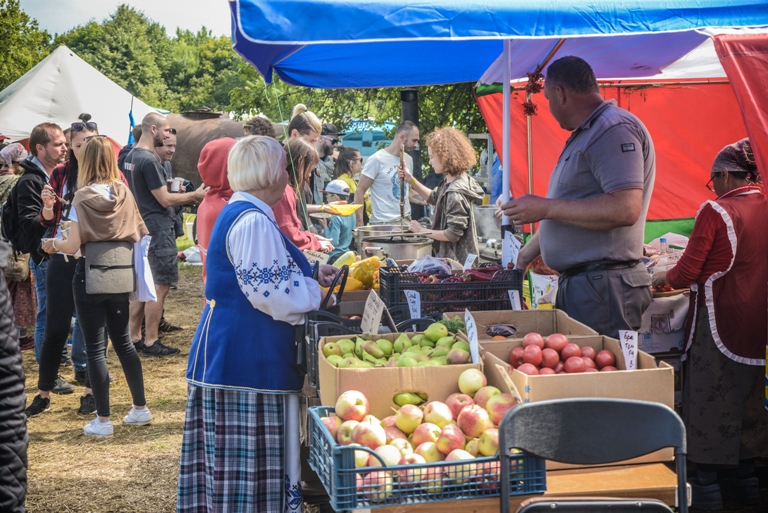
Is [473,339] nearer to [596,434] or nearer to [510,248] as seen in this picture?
[596,434]

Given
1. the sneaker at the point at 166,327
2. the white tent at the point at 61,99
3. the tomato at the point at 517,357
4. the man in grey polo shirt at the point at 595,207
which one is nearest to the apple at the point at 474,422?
the tomato at the point at 517,357

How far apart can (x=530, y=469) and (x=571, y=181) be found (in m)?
1.64

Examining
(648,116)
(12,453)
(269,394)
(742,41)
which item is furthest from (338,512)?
(648,116)

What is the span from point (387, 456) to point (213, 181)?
2.78 metres

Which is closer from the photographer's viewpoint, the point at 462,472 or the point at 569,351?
the point at 462,472

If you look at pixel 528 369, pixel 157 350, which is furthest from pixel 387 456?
pixel 157 350

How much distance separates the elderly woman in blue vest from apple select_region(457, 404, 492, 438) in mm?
947

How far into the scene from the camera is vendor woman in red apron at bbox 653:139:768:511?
11.6ft

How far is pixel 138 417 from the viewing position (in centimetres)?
501

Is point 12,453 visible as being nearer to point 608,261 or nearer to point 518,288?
point 518,288

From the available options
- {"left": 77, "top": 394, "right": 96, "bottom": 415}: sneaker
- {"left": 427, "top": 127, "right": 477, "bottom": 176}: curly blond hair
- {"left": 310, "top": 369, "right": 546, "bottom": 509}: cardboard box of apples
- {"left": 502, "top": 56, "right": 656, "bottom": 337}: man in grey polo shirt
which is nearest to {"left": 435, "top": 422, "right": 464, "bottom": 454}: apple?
{"left": 310, "top": 369, "right": 546, "bottom": 509}: cardboard box of apples

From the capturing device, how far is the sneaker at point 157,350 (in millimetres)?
6789

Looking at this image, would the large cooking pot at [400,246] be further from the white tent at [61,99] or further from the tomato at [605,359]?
the white tent at [61,99]

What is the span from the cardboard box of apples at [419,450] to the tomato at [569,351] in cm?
35
